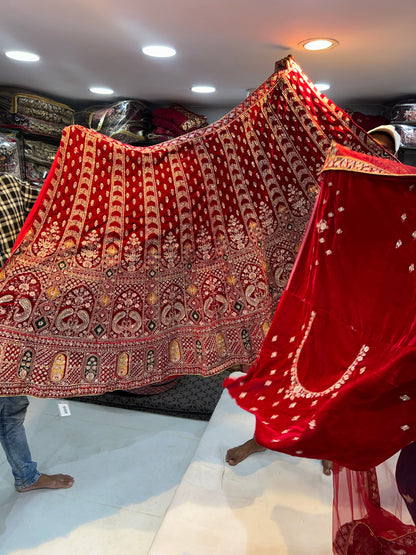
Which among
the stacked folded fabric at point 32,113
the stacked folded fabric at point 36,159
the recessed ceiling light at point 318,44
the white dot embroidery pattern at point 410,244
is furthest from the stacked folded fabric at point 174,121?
the white dot embroidery pattern at point 410,244

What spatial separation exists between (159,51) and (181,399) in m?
1.83

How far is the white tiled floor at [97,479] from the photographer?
5.78 feet

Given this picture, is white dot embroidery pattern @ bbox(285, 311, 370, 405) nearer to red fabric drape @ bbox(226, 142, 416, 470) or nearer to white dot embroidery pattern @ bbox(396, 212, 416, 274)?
red fabric drape @ bbox(226, 142, 416, 470)

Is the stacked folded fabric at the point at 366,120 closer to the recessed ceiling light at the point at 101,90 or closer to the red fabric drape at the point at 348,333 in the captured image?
the recessed ceiling light at the point at 101,90

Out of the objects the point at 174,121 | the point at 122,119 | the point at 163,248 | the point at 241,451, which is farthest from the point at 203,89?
the point at 241,451

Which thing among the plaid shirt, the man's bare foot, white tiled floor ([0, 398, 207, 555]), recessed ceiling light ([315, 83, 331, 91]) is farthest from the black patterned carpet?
recessed ceiling light ([315, 83, 331, 91])

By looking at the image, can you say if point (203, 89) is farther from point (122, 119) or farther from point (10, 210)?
point (10, 210)

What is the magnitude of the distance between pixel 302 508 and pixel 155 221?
123 centimetres

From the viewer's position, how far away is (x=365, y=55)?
2.07m

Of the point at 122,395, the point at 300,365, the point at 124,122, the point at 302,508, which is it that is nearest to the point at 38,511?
the point at 122,395

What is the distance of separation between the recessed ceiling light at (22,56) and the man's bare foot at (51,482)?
199 centimetres

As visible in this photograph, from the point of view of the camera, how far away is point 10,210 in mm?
1654

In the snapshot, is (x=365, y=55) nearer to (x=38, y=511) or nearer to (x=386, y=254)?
(x=386, y=254)

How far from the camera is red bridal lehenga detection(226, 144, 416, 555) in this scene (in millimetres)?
865
